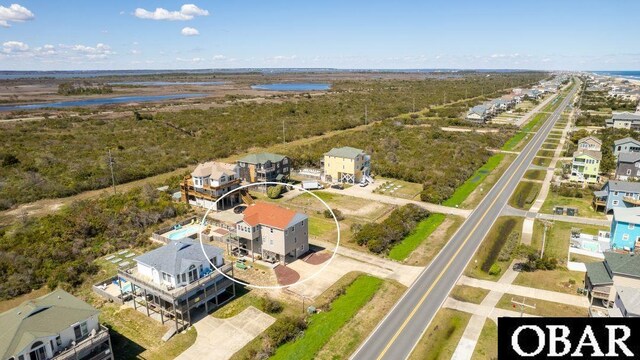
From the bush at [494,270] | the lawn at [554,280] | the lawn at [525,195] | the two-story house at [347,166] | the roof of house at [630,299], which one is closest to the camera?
the roof of house at [630,299]

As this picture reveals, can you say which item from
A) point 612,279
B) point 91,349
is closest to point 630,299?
point 612,279

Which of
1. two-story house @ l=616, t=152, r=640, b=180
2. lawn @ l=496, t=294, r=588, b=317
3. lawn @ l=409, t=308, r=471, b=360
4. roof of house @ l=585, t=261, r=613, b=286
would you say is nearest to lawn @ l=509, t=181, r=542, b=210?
two-story house @ l=616, t=152, r=640, b=180

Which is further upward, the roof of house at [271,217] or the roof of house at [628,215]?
the roof of house at [271,217]

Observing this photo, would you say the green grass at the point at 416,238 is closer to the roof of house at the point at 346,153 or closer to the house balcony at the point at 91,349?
the roof of house at the point at 346,153

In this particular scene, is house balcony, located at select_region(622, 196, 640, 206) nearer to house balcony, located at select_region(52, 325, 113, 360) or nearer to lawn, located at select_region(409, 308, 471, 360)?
lawn, located at select_region(409, 308, 471, 360)

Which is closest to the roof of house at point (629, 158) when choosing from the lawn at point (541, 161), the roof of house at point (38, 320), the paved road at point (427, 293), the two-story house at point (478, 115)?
the lawn at point (541, 161)

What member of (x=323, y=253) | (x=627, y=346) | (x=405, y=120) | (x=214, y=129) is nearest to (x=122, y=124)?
(x=214, y=129)
